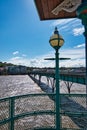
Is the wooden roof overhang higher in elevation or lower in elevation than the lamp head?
higher

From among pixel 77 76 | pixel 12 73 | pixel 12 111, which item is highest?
pixel 12 111

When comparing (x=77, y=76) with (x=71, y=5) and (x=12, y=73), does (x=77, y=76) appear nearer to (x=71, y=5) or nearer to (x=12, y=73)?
(x=71, y=5)

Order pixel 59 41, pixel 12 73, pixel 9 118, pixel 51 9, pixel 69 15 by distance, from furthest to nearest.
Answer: pixel 12 73 → pixel 59 41 → pixel 9 118 → pixel 69 15 → pixel 51 9

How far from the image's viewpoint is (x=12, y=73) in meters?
156

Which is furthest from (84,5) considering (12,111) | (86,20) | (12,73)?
(12,73)

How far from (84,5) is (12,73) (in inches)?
6152

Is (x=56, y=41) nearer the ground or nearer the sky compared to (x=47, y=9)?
nearer the ground

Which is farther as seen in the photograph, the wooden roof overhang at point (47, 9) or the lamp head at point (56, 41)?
the lamp head at point (56, 41)

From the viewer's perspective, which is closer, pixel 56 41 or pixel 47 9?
pixel 47 9

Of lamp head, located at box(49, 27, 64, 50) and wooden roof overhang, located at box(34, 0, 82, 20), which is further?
lamp head, located at box(49, 27, 64, 50)

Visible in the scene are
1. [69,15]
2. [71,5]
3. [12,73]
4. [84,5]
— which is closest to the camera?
[84,5]

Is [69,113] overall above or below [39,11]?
below

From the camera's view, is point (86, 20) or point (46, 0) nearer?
point (86, 20)

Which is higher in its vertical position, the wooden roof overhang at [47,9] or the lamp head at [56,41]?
the wooden roof overhang at [47,9]
